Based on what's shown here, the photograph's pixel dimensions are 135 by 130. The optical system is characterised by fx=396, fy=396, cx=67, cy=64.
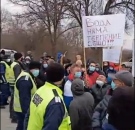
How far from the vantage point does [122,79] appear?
4.37 metres

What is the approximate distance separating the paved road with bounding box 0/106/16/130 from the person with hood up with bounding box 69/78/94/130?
3.79 meters

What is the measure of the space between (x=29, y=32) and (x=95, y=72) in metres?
25.5

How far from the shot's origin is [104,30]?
333 inches

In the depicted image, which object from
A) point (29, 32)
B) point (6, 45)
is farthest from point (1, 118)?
point (6, 45)

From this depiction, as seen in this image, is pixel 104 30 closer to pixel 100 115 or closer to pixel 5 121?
pixel 5 121

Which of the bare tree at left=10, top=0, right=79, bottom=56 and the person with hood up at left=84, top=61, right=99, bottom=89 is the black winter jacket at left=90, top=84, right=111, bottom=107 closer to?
the person with hood up at left=84, top=61, right=99, bottom=89

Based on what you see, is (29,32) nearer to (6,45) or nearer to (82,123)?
(6,45)

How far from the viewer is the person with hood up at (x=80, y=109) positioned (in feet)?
18.2

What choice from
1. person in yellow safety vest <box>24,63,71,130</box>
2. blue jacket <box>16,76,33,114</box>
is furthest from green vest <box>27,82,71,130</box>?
blue jacket <box>16,76,33,114</box>

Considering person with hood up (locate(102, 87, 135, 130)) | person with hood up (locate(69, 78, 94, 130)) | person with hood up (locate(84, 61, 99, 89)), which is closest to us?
person with hood up (locate(102, 87, 135, 130))

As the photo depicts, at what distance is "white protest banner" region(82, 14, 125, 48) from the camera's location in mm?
8312

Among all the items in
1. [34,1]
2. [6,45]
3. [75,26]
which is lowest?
[6,45]

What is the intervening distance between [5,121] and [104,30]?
11.6ft

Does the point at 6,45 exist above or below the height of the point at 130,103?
below
